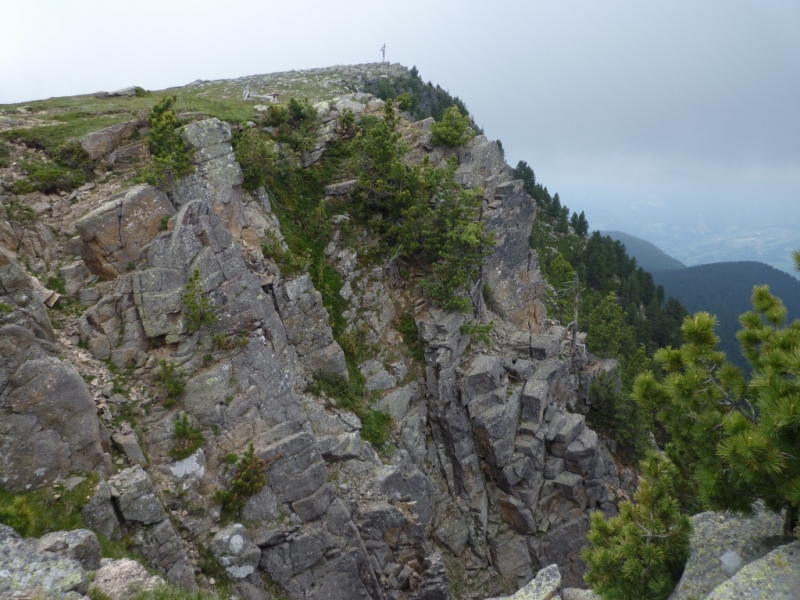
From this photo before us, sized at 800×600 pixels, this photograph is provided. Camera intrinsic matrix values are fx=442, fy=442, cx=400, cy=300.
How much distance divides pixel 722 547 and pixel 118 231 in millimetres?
24358

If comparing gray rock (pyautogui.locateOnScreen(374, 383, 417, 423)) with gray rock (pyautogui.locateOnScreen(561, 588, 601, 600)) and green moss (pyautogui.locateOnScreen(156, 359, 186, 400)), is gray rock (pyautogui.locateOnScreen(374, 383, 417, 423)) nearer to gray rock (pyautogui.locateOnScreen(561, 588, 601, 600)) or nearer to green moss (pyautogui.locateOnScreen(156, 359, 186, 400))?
green moss (pyautogui.locateOnScreen(156, 359, 186, 400))

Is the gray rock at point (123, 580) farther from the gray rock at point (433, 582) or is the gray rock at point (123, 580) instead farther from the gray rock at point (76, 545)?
the gray rock at point (433, 582)

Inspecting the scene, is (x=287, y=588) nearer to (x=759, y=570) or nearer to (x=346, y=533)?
(x=346, y=533)

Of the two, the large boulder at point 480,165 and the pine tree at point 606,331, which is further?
the pine tree at point 606,331

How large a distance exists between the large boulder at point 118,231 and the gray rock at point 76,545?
35.3ft

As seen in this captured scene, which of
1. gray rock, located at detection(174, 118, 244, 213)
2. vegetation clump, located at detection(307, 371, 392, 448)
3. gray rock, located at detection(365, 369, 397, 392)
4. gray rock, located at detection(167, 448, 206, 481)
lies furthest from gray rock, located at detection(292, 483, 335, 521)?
gray rock, located at detection(174, 118, 244, 213)

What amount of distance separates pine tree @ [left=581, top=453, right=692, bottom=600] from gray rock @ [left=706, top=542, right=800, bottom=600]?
1.60 meters

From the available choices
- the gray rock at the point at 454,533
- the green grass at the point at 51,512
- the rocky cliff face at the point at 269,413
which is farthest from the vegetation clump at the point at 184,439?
the gray rock at the point at 454,533

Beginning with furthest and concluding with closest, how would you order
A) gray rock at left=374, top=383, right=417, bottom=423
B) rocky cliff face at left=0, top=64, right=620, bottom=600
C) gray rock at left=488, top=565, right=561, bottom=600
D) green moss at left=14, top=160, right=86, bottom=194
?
gray rock at left=374, top=383, right=417, bottom=423, green moss at left=14, top=160, right=86, bottom=194, rocky cliff face at left=0, top=64, right=620, bottom=600, gray rock at left=488, top=565, right=561, bottom=600

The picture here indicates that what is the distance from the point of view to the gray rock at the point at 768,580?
9.61 metres

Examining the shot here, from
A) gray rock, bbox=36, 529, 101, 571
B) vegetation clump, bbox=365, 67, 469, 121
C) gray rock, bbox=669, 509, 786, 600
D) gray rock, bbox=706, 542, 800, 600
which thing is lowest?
gray rock, bbox=36, 529, 101, 571

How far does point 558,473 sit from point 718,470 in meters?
18.9

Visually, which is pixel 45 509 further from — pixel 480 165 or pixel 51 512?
pixel 480 165

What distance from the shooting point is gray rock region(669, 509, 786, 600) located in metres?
11.1
